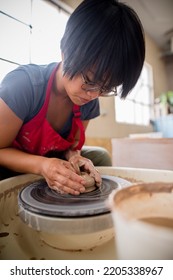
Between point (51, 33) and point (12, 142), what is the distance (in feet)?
1.22

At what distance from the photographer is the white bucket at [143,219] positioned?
22 cm

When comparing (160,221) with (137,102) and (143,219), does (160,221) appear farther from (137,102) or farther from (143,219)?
(137,102)

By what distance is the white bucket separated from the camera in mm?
222

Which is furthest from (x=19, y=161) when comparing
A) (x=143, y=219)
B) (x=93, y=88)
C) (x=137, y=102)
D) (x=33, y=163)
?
(x=137, y=102)

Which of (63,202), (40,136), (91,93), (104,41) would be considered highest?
(104,41)

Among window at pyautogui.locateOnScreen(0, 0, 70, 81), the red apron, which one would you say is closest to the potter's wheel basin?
the red apron

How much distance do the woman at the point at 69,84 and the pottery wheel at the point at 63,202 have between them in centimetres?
2

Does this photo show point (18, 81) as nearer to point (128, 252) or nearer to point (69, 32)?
Result: point (69, 32)

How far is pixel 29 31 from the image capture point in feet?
2.00

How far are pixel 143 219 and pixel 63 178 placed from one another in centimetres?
21

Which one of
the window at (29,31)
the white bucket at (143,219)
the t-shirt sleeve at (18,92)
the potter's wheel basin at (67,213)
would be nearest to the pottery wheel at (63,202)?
the potter's wheel basin at (67,213)

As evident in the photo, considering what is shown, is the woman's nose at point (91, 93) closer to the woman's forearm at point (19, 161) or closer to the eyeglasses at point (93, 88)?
the eyeglasses at point (93, 88)

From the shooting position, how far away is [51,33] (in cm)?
64

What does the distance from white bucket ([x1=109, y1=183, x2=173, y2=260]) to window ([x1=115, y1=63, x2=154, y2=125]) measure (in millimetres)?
877
